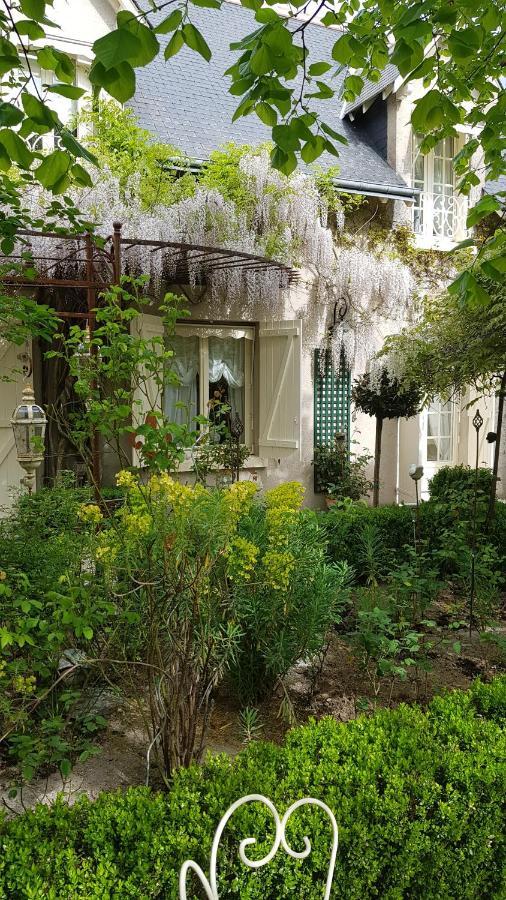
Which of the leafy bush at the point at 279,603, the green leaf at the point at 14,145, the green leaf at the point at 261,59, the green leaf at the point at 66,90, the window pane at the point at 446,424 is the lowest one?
the leafy bush at the point at 279,603

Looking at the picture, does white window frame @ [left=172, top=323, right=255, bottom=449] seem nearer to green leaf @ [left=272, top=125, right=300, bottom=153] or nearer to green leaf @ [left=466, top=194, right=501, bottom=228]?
green leaf @ [left=466, top=194, right=501, bottom=228]

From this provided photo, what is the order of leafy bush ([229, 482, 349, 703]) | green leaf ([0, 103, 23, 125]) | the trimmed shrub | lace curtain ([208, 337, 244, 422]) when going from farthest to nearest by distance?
lace curtain ([208, 337, 244, 422]) < the trimmed shrub < leafy bush ([229, 482, 349, 703]) < green leaf ([0, 103, 23, 125])

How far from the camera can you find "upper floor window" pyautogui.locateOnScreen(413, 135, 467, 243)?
9.83m

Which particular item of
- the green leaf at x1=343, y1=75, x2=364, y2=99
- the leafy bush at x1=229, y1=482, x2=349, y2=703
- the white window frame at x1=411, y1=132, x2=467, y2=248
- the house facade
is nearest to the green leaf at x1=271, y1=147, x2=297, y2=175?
the leafy bush at x1=229, y1=482, x2=349, y2=703

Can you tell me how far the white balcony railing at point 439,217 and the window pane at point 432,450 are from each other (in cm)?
265

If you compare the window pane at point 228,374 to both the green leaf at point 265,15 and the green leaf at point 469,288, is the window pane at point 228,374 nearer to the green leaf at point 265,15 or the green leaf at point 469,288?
the green leaf at point 469,288

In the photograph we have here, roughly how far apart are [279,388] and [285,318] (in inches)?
36.4

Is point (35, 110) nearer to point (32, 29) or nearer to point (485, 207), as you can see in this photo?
point (32, 29)

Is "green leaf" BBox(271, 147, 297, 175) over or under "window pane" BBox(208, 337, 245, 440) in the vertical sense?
over

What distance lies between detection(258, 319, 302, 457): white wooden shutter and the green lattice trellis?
71 cm

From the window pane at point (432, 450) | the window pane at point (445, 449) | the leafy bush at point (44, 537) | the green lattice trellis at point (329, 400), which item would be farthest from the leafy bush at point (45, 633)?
the window pane at point (445, 449)

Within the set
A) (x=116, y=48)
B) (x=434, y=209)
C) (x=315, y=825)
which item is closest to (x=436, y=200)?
(x=434, y=209)

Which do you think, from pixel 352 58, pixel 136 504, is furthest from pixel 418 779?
pixel 352 58

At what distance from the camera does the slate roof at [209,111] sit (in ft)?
27.5
